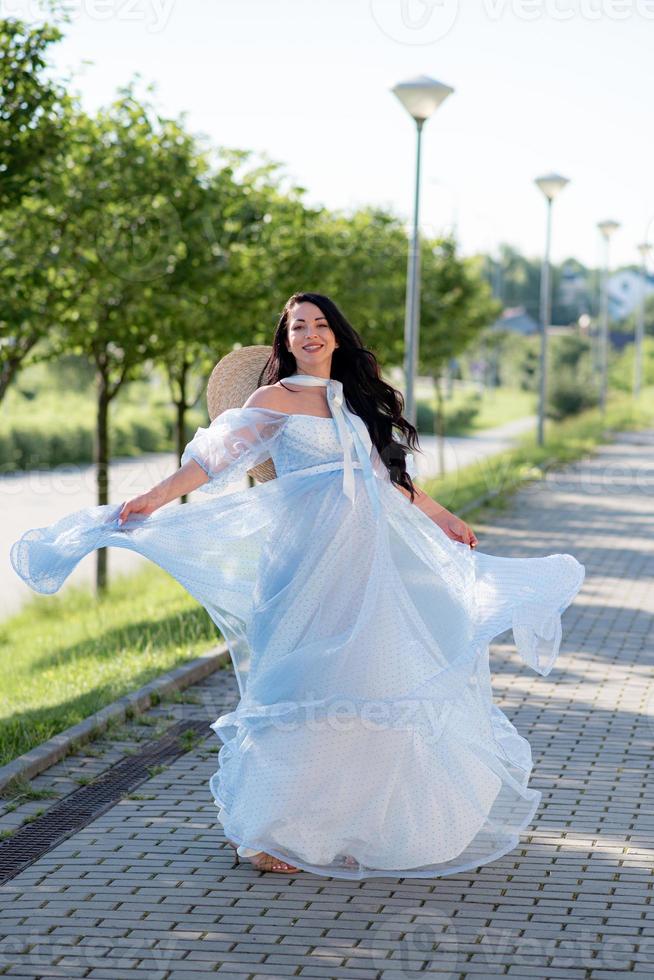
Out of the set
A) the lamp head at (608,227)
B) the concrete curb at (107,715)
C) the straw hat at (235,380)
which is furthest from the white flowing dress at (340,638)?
the lamp head at (608,227)

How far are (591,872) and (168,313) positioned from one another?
10.3 meters

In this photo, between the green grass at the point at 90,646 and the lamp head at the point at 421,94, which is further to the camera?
the lamp head at the point at 421,94

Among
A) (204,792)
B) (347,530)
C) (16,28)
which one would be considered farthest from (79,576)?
(347,530)

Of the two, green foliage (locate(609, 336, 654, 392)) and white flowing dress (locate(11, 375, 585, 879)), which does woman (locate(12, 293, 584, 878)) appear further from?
green foliage (locate(609, 336, 654, 392))

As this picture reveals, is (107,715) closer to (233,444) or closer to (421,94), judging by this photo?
(233,444)

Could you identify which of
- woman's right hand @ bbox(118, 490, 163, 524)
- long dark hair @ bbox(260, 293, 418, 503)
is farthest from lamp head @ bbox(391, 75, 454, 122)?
woman's right hand @ bbox(118, 490, 163, 524)

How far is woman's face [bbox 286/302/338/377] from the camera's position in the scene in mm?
5121

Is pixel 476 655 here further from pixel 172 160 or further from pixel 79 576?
pixel 79 576

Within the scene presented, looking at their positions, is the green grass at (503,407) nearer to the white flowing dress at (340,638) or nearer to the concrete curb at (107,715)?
the concrete curb at (107,715)

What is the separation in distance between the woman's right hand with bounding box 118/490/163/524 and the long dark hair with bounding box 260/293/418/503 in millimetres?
675

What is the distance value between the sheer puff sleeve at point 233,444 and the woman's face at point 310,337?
23 cm

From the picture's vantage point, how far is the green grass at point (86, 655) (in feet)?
23.4

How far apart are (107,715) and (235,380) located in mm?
2349

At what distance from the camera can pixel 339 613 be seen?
4.88 m
